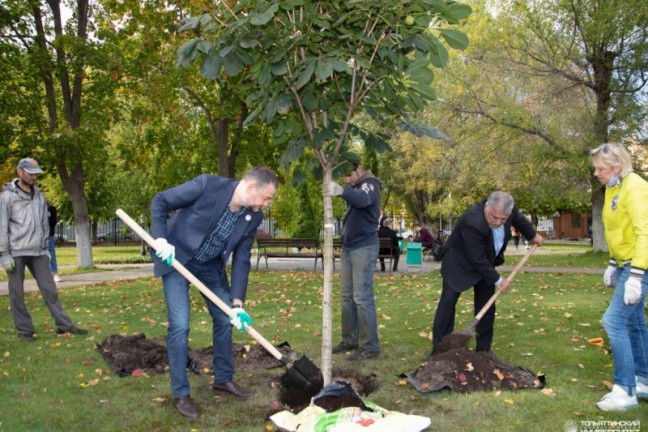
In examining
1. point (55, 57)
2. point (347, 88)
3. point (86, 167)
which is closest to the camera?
point (347, 88)

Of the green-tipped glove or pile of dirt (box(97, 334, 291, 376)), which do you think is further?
pile of dirt (box(97, 334, 291, 376))

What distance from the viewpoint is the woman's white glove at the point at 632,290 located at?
4020 mm

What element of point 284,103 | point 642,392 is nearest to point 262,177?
point 284,103

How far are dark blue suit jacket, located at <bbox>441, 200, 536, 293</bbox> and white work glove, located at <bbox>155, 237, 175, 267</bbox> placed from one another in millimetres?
2711

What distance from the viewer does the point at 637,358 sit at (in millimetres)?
4602

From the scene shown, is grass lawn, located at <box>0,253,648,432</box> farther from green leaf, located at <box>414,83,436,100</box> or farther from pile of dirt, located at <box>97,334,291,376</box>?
green leaf, located at <box>414,83,436,100</box>

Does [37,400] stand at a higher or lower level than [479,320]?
lower

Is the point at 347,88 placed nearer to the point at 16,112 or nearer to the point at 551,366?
the point at 551,366

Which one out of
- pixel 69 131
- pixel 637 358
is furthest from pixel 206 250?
pixel 69 131

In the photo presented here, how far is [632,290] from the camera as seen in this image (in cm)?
403

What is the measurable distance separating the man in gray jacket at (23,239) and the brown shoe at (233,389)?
323 cm

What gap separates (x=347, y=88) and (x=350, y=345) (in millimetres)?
2787

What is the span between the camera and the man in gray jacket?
6543 millimetres

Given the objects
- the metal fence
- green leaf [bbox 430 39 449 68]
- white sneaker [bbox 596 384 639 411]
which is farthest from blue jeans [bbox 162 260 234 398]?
the metal fence
